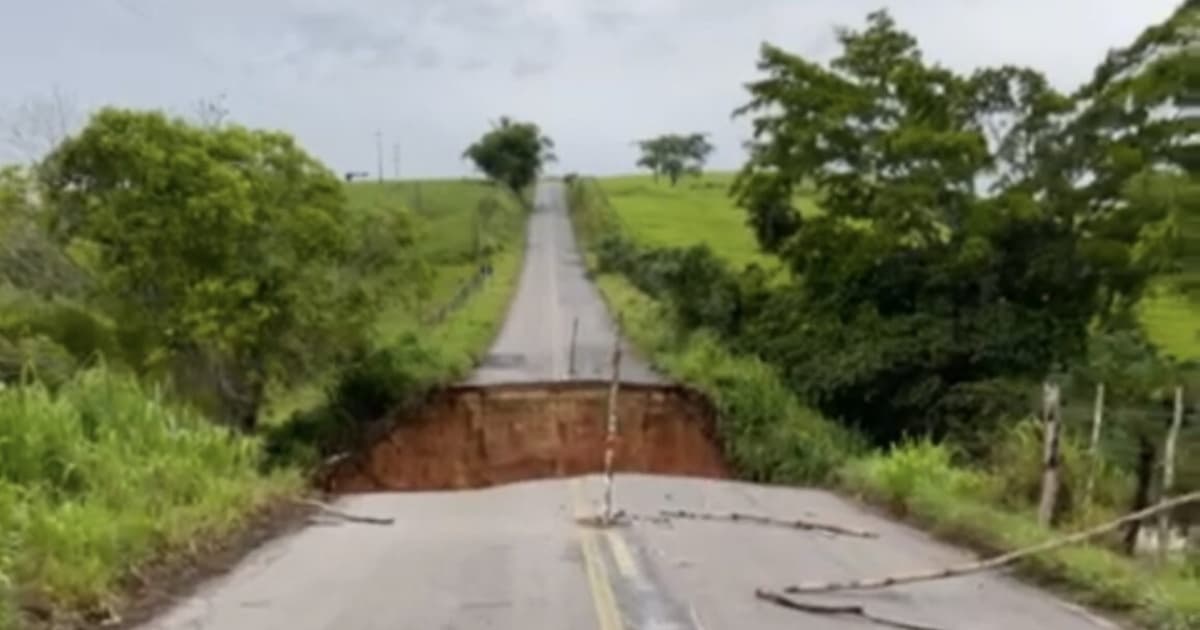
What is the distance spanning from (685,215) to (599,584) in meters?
103

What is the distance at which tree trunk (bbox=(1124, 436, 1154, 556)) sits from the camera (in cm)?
2064

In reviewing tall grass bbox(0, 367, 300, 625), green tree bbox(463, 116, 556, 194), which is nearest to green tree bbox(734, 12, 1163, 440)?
tall grass bbox(0, 367, 300, 625)

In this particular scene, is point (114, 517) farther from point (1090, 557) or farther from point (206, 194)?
point (206, 194)

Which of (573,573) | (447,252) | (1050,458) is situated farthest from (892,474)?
(447,252)

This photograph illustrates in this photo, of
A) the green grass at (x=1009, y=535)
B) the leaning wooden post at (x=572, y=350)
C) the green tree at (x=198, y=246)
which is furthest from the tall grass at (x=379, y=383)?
the green grass at (x=1009, y=535)

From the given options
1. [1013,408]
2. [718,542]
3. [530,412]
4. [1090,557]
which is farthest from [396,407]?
[1090,557]

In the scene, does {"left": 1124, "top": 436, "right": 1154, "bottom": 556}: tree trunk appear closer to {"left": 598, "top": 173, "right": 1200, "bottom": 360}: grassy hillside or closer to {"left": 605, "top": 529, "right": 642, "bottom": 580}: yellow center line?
{"left": 598, "top": 173, "right": 1200, "bottom": 360}: grassy hillside

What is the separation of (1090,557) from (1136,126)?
100 ft

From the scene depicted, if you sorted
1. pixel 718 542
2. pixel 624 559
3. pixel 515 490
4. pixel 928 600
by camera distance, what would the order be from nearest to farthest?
pixel 928 600 → pixel 624 559 → pixel 718 542 → pixel 515 490

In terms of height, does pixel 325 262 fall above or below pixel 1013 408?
above

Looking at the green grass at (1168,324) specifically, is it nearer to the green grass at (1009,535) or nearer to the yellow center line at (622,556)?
the green grass at (1009,535)

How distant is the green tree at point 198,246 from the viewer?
37656mm

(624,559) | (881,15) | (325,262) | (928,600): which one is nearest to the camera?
(928,600)

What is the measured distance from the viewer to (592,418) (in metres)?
43.4
